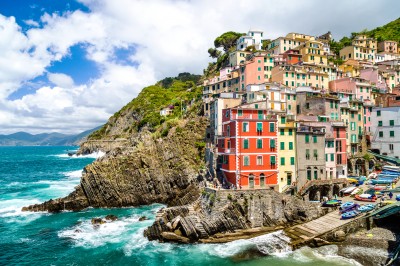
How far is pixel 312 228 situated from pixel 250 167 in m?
11.8

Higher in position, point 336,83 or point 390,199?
point 336,83

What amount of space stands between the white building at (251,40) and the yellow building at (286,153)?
174 feet

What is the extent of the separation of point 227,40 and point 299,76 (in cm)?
4689

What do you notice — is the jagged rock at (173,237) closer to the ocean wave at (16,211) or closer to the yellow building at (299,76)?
the ocean wave at (16,211)

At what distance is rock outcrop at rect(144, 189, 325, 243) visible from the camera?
3866 cm

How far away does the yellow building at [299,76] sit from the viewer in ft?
232

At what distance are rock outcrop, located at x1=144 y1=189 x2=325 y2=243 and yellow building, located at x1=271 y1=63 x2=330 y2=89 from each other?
1355 inches

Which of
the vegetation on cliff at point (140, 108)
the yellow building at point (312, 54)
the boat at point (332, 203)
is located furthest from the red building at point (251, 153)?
the vegetation on cliff at point (140, 108)

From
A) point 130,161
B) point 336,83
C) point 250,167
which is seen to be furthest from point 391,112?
point 130,161

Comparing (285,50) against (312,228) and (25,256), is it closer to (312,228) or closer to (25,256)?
(312,228)

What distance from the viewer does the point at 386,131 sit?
62.3 meters

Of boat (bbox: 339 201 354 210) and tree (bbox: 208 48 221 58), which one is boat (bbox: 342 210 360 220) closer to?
boat (bbox: 339 201 354 210)

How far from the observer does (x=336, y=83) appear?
248 ft

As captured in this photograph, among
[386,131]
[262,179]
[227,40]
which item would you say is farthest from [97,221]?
[227,40]
